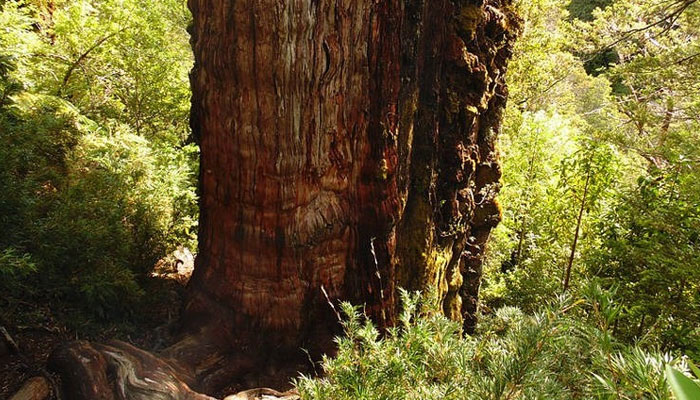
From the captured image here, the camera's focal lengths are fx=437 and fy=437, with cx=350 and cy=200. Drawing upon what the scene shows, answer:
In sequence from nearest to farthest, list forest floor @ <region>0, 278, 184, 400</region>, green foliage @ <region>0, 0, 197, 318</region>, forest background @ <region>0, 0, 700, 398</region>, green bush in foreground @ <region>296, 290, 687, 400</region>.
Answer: green bush in foreground @ <region>296, 290, 687, 400</region>, forest background @ <region>0, 0, 700, 398</region>, forest floor @ <region>0, 278, 184, 400</region>, green foliage @ <region>0, 0, 197, 318</region>

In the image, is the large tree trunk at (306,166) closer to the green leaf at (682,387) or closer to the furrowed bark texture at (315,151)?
the furrowed bark texture at (315,151)

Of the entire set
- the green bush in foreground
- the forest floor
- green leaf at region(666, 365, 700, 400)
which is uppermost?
green leaf at region(666, 365, 700, 400)

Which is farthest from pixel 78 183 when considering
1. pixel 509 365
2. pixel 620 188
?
pixel 620 188

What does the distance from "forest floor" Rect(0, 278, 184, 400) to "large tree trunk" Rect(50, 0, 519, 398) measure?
38cm

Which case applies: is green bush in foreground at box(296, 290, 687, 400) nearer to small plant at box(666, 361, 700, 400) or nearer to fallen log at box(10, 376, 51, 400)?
small plant at box(666, 361, 700, 400)

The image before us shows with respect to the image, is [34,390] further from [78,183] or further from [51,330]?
[78,183]

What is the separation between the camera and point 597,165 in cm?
710

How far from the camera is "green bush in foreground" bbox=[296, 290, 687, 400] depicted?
1310mm

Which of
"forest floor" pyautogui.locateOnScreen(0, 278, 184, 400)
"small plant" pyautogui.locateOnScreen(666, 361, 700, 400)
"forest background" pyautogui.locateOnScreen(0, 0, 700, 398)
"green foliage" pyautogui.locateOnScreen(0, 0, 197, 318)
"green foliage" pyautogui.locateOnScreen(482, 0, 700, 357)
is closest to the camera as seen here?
"small plant" pyautogui.locateOnScreen(666, 361, 700, 400)

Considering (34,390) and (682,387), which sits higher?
(682,387)

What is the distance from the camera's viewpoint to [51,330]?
3039 millimetres

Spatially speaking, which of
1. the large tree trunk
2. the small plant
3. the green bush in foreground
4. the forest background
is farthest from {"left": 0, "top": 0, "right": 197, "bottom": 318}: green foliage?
the small plant

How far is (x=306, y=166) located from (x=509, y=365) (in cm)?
181

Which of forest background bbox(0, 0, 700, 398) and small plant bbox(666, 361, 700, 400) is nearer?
small plant bbox(666, 361, 700, 400)
